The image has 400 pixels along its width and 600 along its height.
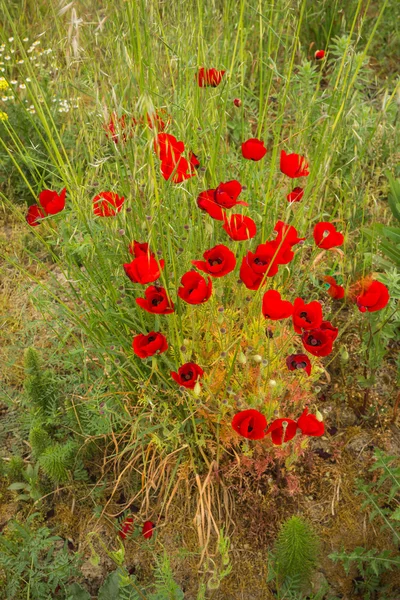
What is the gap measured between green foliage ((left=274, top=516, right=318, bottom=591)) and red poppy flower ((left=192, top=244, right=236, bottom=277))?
698 millimetres

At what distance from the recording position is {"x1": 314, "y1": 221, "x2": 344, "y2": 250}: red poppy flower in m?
1.53

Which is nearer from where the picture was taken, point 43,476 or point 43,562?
point 43,562

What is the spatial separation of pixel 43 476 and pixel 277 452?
825 mm

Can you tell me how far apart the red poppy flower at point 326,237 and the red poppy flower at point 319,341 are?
251 millimetres

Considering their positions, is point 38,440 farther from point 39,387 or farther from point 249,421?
point 249,421

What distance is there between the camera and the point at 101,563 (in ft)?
5.82

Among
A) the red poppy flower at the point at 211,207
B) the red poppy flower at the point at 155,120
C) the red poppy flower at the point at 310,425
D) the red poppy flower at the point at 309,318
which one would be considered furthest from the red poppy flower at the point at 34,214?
the red poppy flower at the point at 310,425

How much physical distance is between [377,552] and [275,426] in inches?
23.5

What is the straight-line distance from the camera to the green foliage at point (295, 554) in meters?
1.51

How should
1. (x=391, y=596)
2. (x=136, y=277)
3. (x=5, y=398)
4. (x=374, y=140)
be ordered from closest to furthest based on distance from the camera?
Result: 1. (x=136, y=277)
2. (x=391, y=596)
3. (x=5, y=398)
4. (x=374, y=140)

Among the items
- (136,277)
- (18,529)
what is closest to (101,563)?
(18,529)

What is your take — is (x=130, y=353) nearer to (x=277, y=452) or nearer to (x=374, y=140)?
(x=277, y=452)

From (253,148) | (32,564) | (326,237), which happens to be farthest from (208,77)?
(32,564)

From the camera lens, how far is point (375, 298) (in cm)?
147
